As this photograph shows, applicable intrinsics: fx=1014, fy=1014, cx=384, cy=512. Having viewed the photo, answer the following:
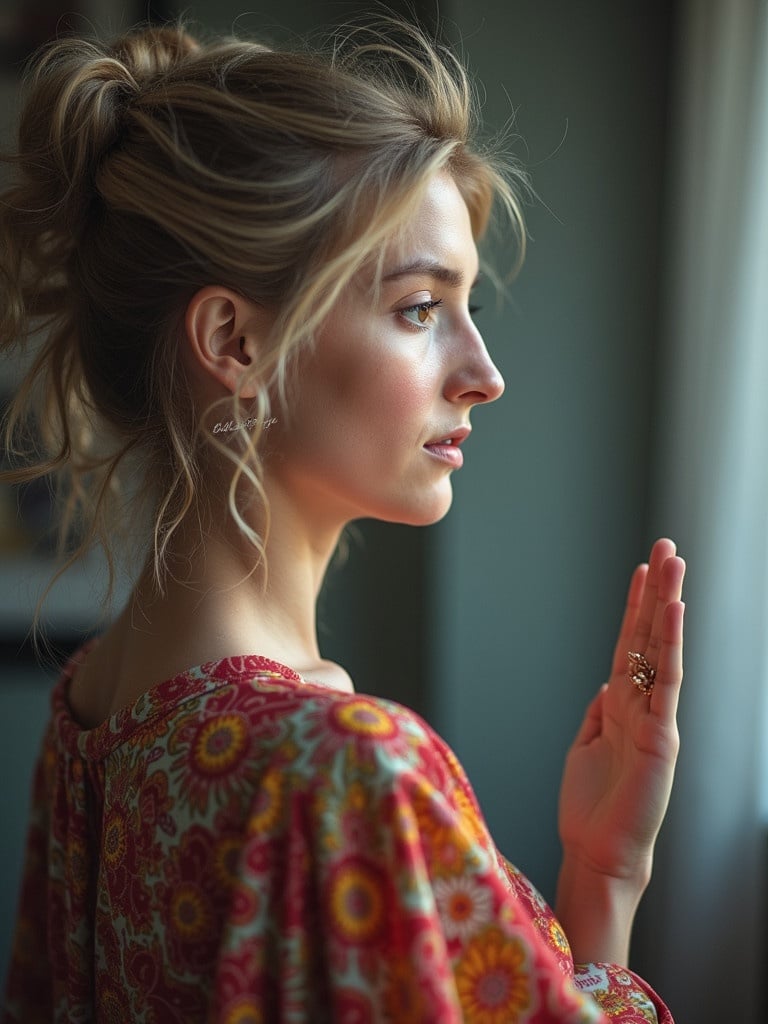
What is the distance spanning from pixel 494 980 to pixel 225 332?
591mm

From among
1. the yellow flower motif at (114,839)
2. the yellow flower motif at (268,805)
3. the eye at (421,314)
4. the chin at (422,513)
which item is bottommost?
the yellow flower motif at (114,839)

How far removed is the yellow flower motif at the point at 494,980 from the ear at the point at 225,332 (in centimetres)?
50

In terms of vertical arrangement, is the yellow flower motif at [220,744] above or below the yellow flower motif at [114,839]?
above

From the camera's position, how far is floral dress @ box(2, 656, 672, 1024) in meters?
0.68

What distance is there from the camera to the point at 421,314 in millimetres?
964

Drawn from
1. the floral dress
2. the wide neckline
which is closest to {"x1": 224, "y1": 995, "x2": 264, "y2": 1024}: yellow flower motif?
the floral dress

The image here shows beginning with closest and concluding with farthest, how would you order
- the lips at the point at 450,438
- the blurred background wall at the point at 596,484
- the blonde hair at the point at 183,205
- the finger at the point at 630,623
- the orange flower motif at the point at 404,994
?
the orange flower motif at the point at 404,994 < the blonde hair at the point at 183,205 < the lips at the point at 450,438 < the finger at the point at 630,623 < the blurred background wall at the point at 596,484

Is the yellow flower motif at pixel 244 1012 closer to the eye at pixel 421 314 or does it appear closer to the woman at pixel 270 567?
the woman at pixel 270 567

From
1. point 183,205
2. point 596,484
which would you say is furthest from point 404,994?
point 596,484

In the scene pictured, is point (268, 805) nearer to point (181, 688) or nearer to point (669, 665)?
point (181, 688)

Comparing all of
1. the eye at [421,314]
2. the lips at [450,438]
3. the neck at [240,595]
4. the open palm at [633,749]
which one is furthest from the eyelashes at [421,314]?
the open palm at [633,749]

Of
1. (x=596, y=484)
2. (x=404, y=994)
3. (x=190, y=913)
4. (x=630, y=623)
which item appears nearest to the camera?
(x=404, y=994)

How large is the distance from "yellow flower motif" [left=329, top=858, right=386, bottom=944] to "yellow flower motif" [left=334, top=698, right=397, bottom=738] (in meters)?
0.09

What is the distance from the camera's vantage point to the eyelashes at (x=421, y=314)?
95cm
